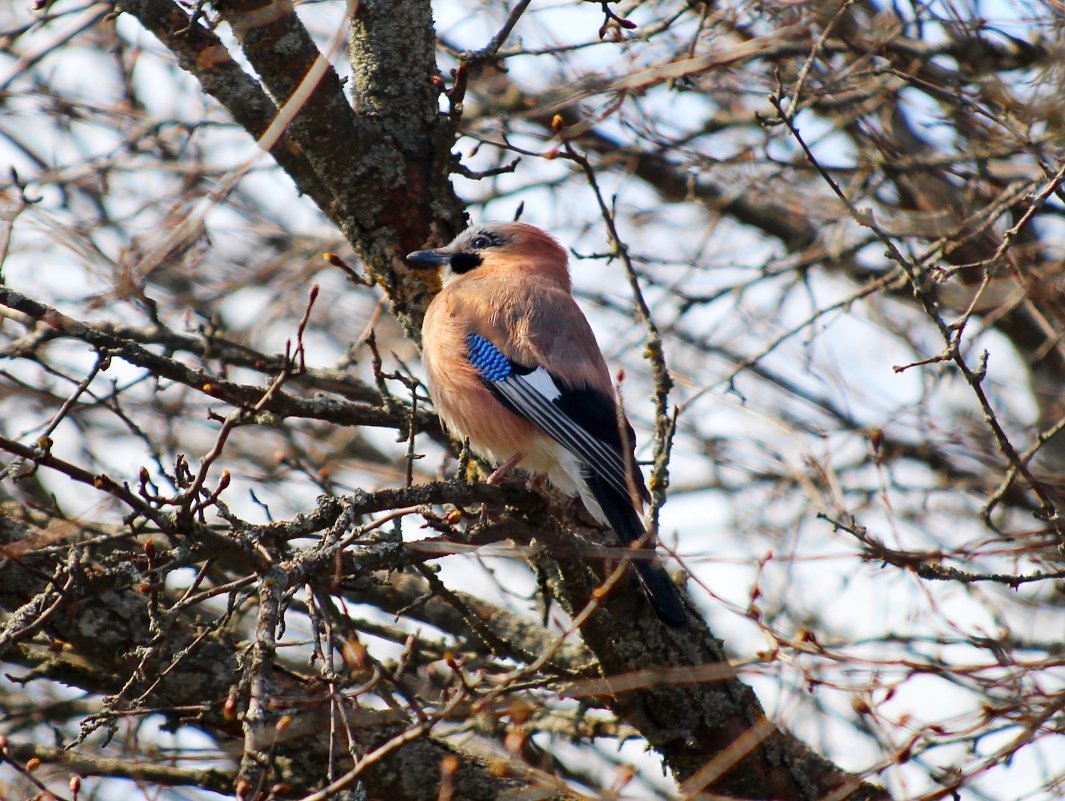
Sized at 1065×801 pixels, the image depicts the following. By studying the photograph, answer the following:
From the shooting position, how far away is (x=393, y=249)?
15.0 feet

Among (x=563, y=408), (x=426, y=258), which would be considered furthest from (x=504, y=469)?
(x=426, y=258)

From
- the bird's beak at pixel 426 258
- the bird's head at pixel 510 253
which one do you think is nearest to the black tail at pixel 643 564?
the bird's beak at pixel 426 258

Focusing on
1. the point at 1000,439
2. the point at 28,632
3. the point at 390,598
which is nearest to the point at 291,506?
the point at 390,598

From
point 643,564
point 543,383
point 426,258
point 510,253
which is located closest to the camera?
point 643,564

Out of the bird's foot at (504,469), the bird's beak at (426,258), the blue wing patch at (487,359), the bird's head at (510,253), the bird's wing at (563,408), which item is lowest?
the bird's foot at (504,469)

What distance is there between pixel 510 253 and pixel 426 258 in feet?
4.17

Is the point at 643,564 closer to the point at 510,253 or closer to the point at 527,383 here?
the point at 527,383

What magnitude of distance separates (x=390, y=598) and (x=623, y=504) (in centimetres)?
127

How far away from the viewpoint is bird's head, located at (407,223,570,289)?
5254 mm

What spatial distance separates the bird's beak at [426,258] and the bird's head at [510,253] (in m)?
0.31

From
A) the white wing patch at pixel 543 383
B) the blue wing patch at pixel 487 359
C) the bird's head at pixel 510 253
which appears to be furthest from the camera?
the bird's head at pixel 510 253

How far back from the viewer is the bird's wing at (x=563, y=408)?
14.4 feet

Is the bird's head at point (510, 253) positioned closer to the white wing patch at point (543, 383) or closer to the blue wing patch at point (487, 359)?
the blue wing patch at point (487, 359)

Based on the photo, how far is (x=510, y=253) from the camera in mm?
5840
